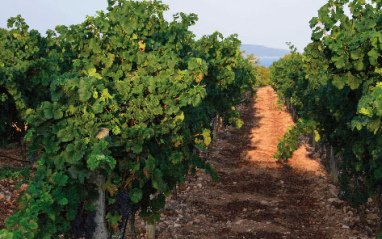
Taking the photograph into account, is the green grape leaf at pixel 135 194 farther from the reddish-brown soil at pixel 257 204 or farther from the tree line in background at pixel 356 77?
the reddish-brown soil at pixel 257 204

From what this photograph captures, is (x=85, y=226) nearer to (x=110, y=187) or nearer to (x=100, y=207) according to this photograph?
(x=100, y=207)

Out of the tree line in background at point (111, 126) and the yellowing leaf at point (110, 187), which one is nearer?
the tree line in background at point (111, 126)

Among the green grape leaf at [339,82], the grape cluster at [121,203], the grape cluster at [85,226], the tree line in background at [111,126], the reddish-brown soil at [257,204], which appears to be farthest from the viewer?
the reddish-brown soil at [257,204]

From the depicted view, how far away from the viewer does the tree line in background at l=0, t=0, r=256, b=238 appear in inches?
139

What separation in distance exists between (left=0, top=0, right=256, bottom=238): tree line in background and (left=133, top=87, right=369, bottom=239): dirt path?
3007mm

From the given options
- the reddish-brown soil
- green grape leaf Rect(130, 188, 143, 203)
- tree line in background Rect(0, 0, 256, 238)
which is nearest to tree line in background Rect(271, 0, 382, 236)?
the reddish-brown soil

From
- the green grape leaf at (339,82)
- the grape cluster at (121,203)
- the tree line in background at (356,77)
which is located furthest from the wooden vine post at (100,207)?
the green grape leaf at (339,82)

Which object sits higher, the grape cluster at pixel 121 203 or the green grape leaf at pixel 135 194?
the green grape leaf at pixel 135 194

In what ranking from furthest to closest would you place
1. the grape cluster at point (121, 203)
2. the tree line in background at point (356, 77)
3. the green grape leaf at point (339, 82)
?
the green grape leaf at point (339, 82)
the tree line in background at point (356, 77)
the grape cluster at point (121, 203)

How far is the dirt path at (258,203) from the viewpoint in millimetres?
8672

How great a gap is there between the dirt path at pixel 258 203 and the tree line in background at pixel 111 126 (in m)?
3.01

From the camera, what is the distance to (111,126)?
13.6ft

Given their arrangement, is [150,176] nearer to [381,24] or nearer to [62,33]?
[62,33]

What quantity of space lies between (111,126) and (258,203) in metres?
7.64
